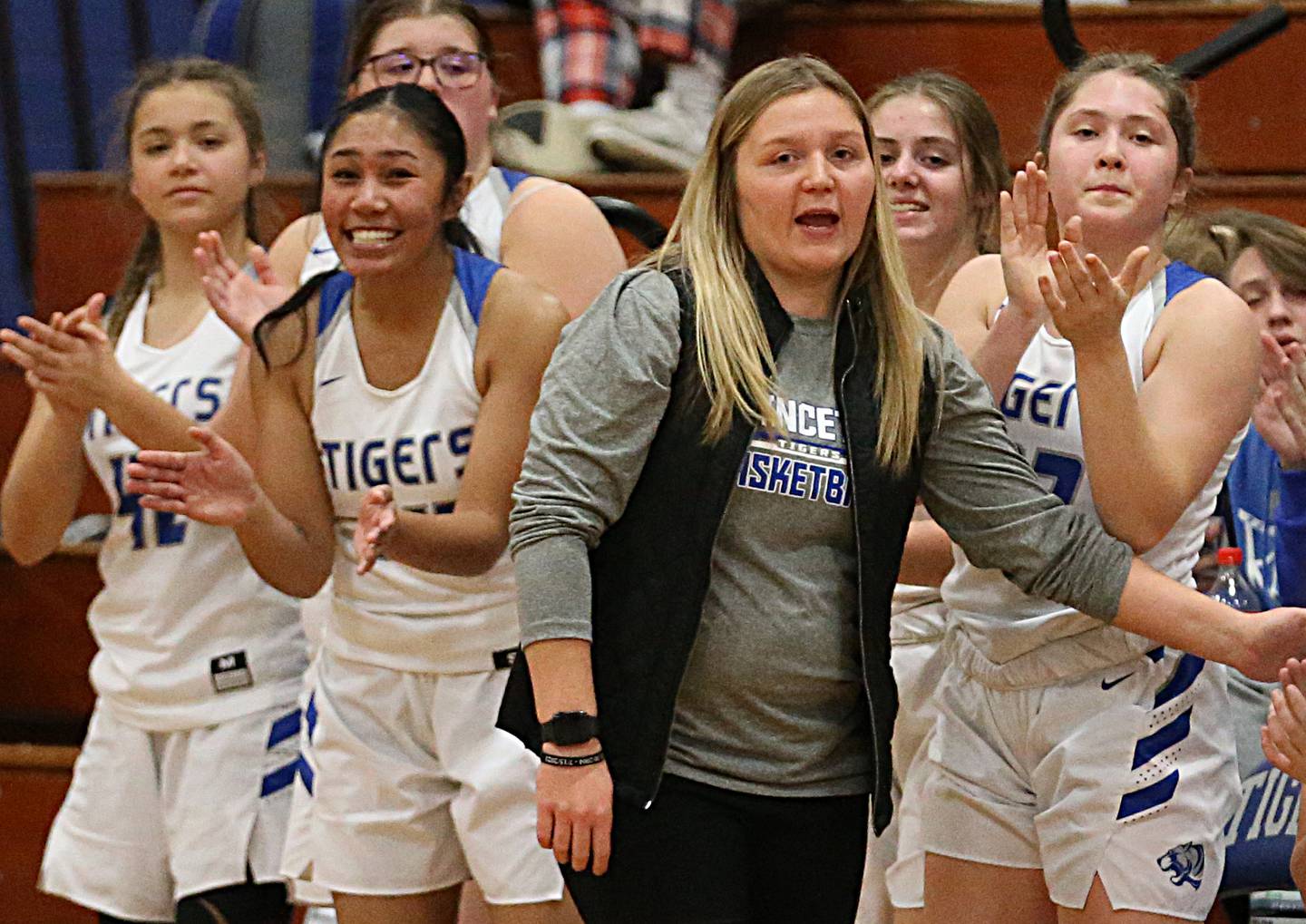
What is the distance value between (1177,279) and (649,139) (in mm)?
2026

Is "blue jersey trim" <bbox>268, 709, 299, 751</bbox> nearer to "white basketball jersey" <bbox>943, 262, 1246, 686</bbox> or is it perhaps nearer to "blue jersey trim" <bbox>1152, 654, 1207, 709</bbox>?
"white basketball jersey" <bbox>943, 262, 1246, 686</bbox>

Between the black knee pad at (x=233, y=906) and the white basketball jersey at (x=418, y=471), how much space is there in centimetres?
59

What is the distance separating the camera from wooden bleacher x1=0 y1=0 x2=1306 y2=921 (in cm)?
385

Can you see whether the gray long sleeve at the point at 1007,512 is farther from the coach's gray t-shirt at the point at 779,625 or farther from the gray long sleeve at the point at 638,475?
the coach's gray t-shirt at the point at 779,625

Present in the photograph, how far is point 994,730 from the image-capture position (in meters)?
2.28

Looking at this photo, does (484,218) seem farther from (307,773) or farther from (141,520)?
(307,773)

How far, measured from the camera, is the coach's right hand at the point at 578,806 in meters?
1.87

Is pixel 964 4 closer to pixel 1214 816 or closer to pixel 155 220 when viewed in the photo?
pixel 155 220

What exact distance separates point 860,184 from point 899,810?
1000 mm

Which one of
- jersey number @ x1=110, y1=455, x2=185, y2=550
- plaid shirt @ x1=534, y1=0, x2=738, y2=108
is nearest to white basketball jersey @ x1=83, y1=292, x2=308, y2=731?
jersey number @ x1=110, y1=455, x2=185, y2=550

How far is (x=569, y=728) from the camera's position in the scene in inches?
73.5

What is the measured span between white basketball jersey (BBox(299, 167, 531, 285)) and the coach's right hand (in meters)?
1.03

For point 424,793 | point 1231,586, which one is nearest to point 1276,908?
point 1231,586

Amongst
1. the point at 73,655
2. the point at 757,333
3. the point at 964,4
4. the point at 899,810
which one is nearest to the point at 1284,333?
the point at 899,810
